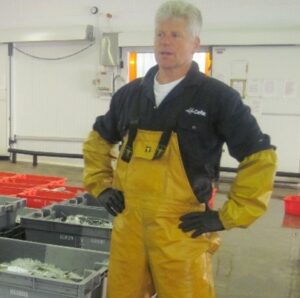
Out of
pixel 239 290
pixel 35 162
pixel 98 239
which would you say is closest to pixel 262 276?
pixel 239 290

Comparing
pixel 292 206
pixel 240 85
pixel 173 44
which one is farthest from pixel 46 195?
pixel 240 85

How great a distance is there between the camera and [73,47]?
7516 millimetres

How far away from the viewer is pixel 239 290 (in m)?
3.11

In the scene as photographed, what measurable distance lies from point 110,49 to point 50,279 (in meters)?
5.46

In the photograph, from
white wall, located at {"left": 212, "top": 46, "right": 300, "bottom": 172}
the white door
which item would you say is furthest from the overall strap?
the white door

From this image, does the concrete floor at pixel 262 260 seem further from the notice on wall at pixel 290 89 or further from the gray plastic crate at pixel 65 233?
the notice on wall at pixel 290 89

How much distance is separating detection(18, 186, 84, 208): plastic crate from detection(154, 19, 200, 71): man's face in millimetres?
2143

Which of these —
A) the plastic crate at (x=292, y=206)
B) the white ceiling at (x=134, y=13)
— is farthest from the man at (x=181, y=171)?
the white ceiling at (x=134, y=13)

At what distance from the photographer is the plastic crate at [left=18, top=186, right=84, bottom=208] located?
→ 3588 millimetres

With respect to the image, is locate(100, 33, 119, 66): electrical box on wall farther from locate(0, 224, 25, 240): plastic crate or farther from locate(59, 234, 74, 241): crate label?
locate(59, 234, 74, 241): crate label

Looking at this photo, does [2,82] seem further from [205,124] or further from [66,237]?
[205,124]

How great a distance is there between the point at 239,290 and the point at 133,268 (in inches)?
64.1

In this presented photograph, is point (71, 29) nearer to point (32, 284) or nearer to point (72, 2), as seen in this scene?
point (72, 2)

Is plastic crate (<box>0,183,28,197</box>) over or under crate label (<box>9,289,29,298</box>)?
over
